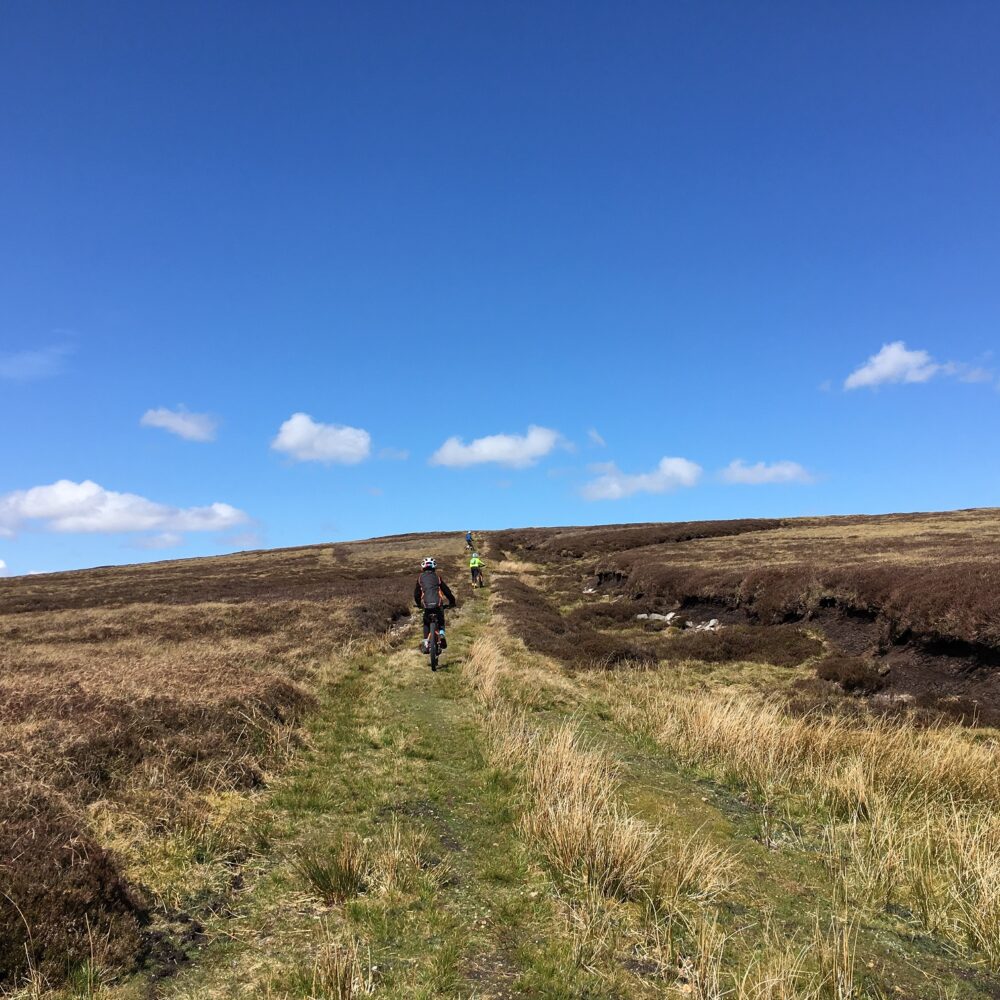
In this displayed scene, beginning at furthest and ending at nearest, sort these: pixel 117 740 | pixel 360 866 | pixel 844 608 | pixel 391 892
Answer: pixel 844 608
pixel 117 740
pixel 360 866
pixel 391 892

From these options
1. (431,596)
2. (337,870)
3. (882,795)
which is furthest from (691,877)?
(431,596)

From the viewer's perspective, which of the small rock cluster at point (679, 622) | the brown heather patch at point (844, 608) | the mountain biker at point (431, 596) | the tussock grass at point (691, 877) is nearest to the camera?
the tussock grass at point (691, 877)

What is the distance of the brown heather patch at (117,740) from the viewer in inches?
223

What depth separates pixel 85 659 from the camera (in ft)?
61.0

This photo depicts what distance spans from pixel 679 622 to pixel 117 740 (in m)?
23.7

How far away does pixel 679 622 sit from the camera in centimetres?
2908

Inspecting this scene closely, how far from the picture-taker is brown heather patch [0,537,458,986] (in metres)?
5.66

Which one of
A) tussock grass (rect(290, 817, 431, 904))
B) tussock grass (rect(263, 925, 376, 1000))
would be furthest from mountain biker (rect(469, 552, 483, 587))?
tussock grass (rect(263, 925, 376, 1000))

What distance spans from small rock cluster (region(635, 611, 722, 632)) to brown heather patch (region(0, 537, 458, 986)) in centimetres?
1233

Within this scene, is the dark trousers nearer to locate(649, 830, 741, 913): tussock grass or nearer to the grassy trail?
the grassy trail

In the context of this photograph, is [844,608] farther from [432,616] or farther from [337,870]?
[337,870]

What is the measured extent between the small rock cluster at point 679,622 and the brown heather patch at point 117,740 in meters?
12.3

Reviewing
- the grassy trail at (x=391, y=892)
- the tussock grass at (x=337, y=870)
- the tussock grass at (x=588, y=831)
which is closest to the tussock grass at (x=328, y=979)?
the grassy trail at (x=391, y=892)

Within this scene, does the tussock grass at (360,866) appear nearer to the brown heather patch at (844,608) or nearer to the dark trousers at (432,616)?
the dark trousers at (432,616)
